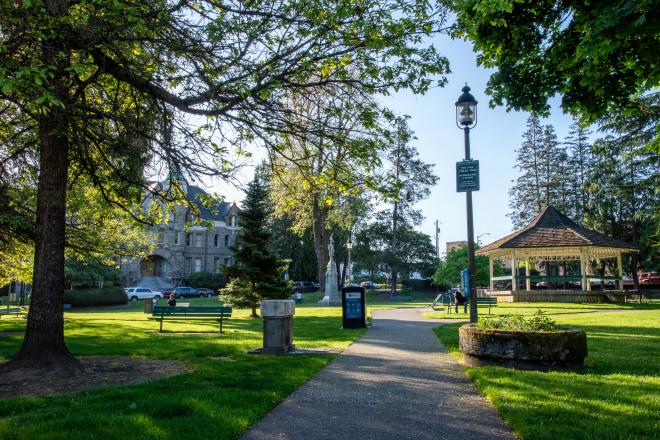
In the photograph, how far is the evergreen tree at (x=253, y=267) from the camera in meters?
22.7

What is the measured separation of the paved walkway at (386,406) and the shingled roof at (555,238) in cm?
2301

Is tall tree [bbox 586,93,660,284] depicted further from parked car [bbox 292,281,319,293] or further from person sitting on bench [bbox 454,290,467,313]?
parked car [bbox 292,281,319,293]

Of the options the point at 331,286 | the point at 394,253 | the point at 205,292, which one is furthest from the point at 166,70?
the point at 205,292

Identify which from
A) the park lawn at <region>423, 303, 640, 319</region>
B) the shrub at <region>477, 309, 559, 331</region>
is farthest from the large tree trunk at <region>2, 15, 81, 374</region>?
the park lawn at <region>423, 303, 640, 319</region>

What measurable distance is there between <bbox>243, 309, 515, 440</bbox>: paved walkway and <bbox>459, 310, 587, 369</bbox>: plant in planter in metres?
0.57

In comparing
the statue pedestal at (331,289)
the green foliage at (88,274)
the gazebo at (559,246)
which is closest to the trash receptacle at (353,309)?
the gazebo at (559,246)

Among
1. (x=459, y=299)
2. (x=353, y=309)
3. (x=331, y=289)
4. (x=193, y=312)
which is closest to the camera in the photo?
(x=353, y=309)

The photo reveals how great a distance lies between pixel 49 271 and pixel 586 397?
27.4 feet

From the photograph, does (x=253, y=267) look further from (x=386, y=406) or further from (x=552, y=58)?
(x=552, y=58)

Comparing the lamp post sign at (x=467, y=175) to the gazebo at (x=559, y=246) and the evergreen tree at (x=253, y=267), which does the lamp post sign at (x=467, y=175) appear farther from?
the gazebo at (x=559, y=246)

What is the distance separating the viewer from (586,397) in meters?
5.93

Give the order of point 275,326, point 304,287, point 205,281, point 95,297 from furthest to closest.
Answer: point 205,281 → point 304,287 → point 95,297 → point 275,326

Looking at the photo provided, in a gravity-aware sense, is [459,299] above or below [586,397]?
above

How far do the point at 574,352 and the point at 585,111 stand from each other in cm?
371
